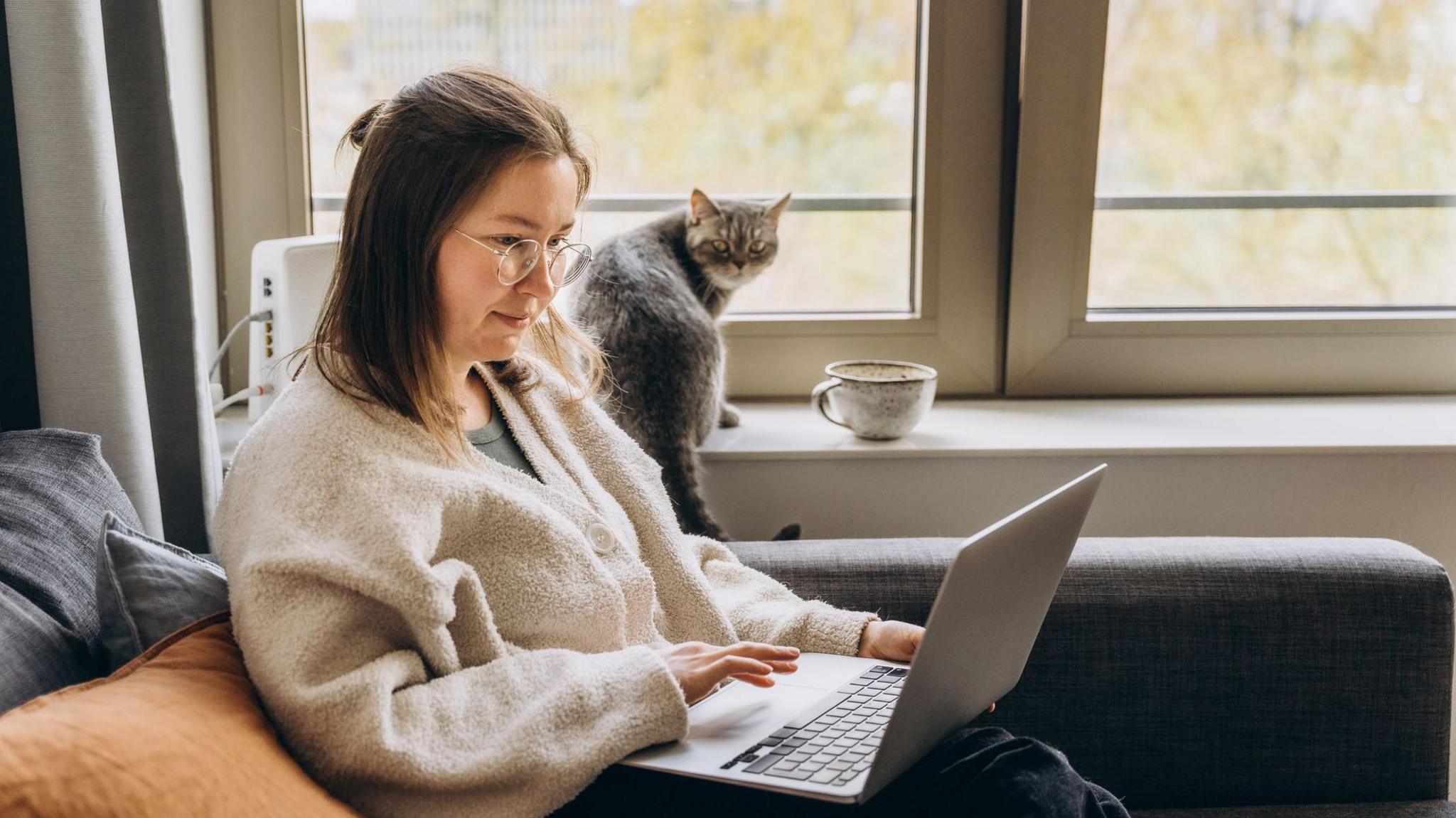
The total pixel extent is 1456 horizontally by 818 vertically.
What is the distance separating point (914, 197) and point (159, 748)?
149 centimetres

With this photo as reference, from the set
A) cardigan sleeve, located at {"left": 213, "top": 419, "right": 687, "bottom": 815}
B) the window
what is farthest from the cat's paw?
cardigan sleeve, located at {"left": 213, "top": 419, "right": 687, "bottom": 815}

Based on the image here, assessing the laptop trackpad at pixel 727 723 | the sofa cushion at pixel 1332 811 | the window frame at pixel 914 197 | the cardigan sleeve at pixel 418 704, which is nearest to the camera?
the cardigan sleeve at pixel 418 704

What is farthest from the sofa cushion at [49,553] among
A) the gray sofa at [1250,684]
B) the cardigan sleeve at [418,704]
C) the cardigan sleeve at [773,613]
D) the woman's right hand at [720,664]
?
the gray sofa at [1250,684]

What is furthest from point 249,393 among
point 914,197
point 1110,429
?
point 1110,429

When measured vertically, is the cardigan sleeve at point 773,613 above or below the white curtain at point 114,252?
below

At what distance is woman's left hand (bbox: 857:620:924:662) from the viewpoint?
116cm

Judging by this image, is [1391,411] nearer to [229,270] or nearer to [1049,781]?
[1049,781]

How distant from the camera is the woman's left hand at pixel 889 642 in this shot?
3.81 ft

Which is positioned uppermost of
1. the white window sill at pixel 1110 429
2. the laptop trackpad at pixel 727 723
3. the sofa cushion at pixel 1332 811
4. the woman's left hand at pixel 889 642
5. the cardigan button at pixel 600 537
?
the cardigan button at pixel 600 537

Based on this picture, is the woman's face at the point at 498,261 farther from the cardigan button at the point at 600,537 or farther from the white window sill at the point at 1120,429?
the white window sill at the point at 1120,429

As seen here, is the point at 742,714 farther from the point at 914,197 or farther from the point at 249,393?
the point at 914,197

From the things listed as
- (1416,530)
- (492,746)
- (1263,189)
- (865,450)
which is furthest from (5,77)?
(1416,530)

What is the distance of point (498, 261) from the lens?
0.98 m

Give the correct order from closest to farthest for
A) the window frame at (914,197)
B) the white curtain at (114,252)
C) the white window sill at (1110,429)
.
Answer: the white curtain at (114,252) → the white window sill at (1110,429) → the window frame at (914,197)
